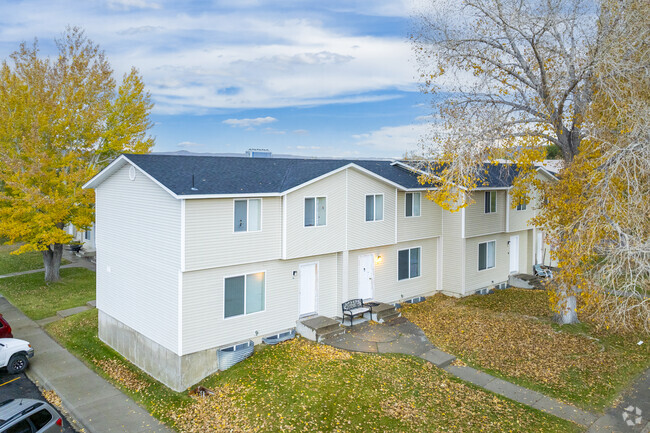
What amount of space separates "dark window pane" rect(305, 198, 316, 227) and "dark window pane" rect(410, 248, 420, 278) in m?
6.67

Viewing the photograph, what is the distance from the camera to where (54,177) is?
77.8 ft

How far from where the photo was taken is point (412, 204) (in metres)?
20.8

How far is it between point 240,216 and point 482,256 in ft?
45.6

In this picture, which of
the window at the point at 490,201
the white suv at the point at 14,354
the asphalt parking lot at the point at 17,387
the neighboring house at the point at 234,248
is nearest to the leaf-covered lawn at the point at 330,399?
the neighboring house at the point at 234,248

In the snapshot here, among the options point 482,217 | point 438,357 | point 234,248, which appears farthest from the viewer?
point 482,217

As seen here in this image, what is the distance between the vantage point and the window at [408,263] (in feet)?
67.3

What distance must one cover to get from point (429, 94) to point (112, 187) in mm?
13171

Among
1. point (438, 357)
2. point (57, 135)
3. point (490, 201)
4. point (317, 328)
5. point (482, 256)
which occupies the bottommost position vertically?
point (438, 357)

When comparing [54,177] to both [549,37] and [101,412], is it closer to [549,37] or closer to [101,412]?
[101,412]

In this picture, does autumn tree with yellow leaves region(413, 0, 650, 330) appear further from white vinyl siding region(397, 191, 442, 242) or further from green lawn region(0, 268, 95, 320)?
green lawn region(0, 268, 95, 320)

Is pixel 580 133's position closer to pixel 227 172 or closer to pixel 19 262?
pixel 227 172

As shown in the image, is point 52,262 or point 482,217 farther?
point 52,262

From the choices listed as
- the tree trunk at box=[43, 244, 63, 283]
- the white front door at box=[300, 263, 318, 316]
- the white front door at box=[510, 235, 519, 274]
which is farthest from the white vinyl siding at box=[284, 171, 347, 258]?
the tree trunk at box=[43, 244, 63, 283]

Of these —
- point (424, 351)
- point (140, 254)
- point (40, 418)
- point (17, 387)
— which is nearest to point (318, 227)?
point (424, 351)
